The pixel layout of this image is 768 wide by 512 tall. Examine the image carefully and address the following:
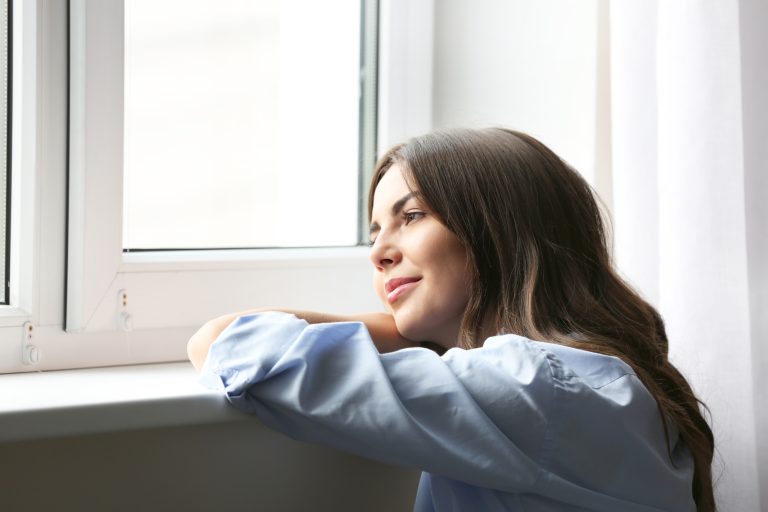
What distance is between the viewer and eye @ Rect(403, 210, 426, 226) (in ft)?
3.36

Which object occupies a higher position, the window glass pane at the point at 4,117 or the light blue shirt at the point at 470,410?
the window glass pane at the point at 4,117

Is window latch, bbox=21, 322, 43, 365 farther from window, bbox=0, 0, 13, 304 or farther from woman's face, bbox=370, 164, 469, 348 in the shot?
woman's face, bbox=370, 164, 469, 348

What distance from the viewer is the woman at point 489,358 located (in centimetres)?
76

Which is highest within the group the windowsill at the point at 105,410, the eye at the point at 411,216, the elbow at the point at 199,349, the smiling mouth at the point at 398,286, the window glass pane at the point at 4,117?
the window glass pane at the point at 4,117

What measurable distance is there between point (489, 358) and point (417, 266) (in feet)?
0.72

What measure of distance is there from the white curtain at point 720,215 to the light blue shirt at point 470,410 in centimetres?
29

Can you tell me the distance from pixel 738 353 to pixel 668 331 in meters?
0.10

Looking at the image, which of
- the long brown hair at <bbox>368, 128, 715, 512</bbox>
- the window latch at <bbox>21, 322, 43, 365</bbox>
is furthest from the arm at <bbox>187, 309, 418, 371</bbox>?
the window latch at <bbox>21, 322, 43, 365</bbox>

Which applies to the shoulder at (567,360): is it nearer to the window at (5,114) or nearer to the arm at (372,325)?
the arm at (372,325)

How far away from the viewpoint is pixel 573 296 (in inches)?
38.7

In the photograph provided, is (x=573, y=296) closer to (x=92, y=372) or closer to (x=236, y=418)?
(x=236, y=418)

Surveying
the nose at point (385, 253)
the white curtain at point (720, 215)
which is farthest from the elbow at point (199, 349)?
the white curtain at point (720, 215)

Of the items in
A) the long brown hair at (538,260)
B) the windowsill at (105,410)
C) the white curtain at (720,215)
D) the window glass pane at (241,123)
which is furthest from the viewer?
the window glass pane at (241,123)

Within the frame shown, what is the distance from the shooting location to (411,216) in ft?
3.39
